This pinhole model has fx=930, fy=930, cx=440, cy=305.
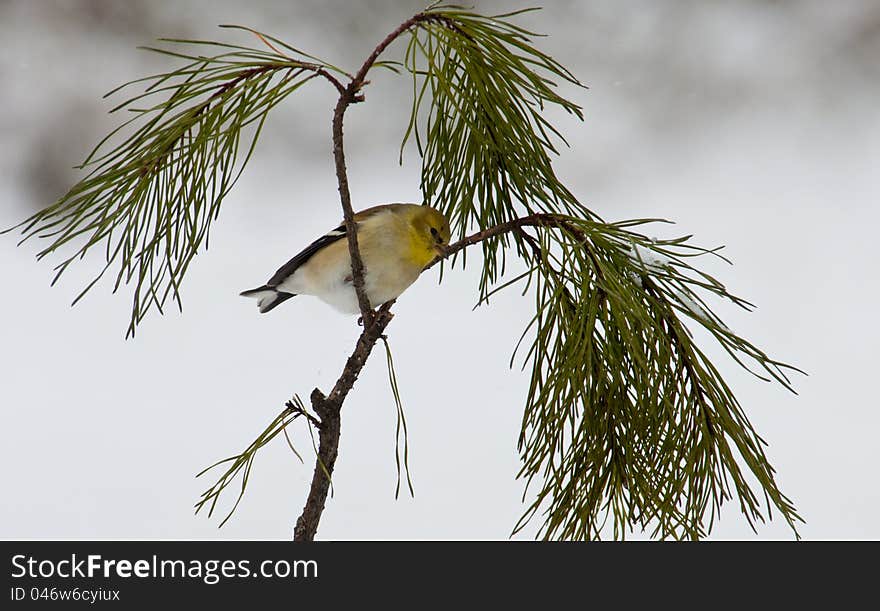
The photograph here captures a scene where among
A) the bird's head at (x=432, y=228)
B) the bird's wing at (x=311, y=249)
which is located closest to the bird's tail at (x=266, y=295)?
the bird's wing at (x=311, y=249)

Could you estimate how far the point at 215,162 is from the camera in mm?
592

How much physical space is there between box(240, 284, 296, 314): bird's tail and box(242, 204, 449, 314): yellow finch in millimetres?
35

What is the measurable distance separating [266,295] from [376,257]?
0.18 m

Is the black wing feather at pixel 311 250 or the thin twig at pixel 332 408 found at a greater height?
the black wing feather at pixel 311 250

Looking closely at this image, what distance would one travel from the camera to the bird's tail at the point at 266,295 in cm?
83

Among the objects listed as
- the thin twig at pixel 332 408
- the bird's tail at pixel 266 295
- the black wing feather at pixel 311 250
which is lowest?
the thin twig at pixel 332 408

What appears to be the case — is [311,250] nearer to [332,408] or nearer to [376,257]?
[376,257]

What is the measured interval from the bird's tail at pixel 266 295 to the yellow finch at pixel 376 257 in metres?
0.03

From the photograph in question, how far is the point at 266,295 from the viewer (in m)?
0.85

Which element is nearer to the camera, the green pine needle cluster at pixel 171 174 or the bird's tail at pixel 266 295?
the green pine needle cluster at pixel 171 174

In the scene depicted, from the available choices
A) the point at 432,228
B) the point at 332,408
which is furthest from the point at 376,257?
the point at 332,408

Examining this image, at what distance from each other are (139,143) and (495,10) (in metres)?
1.33

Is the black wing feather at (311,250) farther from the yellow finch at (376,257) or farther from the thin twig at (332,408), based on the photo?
the thin twig at (332,408)

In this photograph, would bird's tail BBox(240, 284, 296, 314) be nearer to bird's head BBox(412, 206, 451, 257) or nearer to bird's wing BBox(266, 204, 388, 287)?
bird's wing BBox(266, 204, 388, 287)
